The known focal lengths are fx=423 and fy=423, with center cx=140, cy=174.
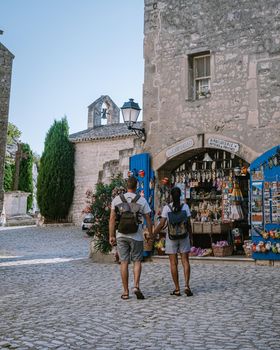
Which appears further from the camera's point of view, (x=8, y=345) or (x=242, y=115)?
(x=242, y=115)

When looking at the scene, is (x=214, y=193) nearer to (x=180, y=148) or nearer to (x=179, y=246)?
(x=180, y=148)

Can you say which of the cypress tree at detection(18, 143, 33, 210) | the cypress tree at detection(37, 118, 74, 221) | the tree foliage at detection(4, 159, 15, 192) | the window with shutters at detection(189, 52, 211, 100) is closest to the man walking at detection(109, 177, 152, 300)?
the window with shutters at detection(189, 52, 211, 100)

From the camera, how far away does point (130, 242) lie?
6082mm

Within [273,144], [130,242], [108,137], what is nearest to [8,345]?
[130,242]

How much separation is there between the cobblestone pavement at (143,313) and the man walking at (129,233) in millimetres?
356

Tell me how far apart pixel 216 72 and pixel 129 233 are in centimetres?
598

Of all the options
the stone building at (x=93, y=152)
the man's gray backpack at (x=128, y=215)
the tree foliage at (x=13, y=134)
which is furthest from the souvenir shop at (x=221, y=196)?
the tree foliage at (x=13, y=134)

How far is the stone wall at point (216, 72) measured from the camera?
9750mm

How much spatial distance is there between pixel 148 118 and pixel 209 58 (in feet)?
7.32

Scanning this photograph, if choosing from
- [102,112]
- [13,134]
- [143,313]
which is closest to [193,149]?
[143,313]

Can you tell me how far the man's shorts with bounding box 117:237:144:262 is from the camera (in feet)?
19.7

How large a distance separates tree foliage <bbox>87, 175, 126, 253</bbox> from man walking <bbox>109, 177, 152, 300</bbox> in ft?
15.4

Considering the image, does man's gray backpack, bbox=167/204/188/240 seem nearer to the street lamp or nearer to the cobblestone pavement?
the cobblestone pavement

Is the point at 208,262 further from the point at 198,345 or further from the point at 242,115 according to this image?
the point at 198,345
